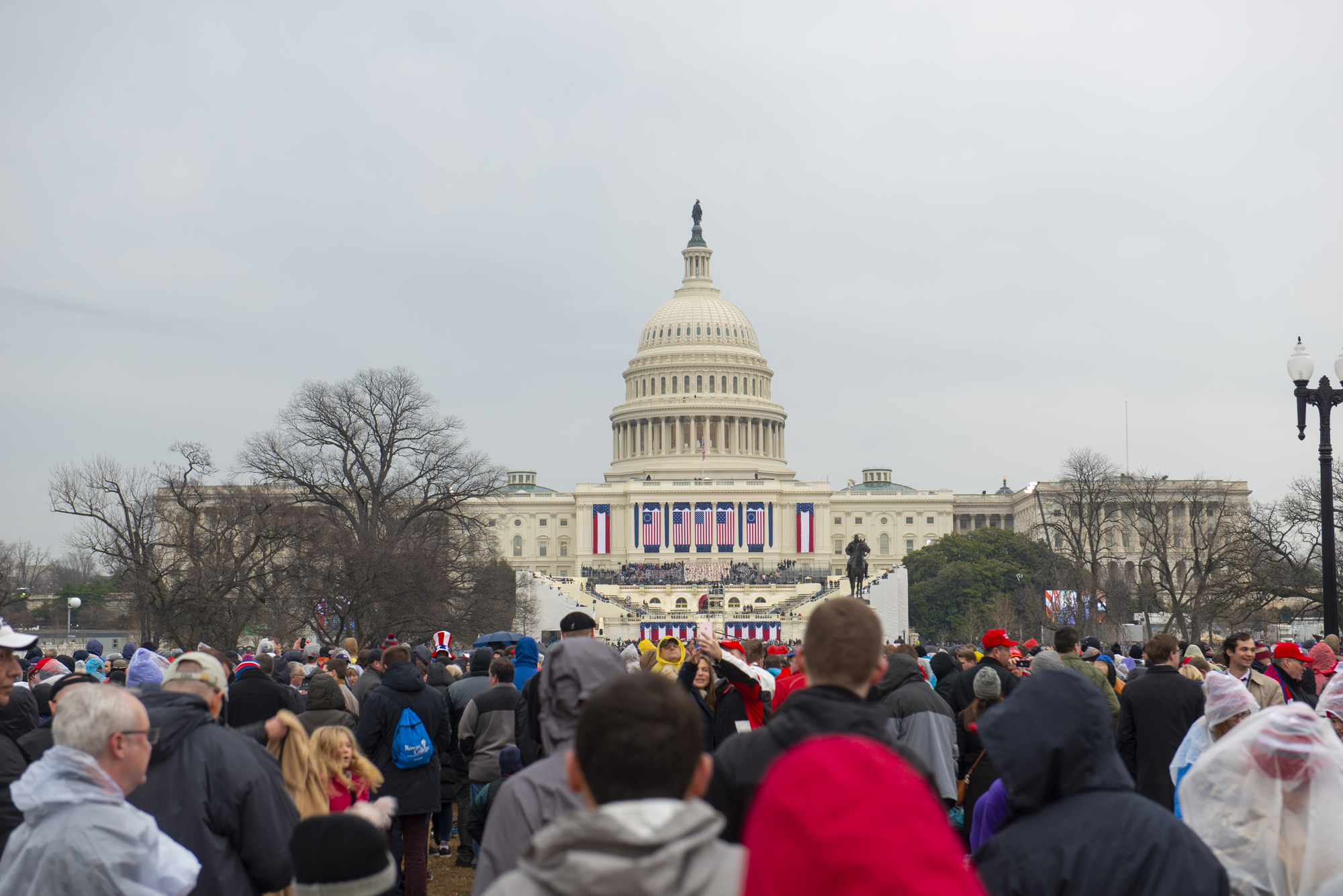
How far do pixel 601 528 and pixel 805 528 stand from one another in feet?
56.3

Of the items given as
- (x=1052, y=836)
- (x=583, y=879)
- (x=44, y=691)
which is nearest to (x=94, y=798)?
(x=583, y=879)

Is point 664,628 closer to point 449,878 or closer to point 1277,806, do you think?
point 449,878

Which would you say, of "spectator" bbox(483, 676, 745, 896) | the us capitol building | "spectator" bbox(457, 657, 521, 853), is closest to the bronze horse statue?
"spectator" bbox(457, 657, 521, 853)

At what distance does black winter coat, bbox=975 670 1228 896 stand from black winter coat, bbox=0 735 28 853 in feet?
13.7

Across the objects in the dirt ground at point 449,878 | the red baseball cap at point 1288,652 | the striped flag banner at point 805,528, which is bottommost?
the dirt ground at point 449,878

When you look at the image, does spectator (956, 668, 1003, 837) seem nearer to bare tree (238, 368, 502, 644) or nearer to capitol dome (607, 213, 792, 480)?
bare tree (238, 368, 502, 644)

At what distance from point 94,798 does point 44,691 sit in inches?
270

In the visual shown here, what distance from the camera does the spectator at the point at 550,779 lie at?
15.4 ft

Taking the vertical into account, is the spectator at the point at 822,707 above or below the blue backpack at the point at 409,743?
above

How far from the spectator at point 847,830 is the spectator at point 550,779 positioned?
194 centimetres

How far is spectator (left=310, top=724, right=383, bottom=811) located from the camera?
7.41 m

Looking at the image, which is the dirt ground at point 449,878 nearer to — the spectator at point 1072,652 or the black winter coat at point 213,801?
the spectator at point 1072,652

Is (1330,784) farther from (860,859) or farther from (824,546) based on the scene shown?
(824,546)

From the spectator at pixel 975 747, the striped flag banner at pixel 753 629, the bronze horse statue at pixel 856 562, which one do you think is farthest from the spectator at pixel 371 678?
the striped flag banner at pixel 753 629
